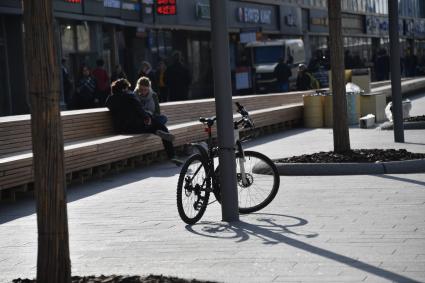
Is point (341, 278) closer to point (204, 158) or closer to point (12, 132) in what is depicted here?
point (204, 158)

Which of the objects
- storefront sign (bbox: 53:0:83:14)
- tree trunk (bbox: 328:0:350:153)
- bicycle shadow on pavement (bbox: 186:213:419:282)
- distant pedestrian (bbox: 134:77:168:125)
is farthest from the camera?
storefront sign (bbox: 53:0:83:14)

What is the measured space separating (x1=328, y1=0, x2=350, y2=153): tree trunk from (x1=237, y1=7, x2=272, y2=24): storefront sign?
1501 inches

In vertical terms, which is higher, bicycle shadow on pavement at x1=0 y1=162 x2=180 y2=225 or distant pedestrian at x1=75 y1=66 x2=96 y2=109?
distant pedestrian at x1=75 y1=66 x2=96 y2=109

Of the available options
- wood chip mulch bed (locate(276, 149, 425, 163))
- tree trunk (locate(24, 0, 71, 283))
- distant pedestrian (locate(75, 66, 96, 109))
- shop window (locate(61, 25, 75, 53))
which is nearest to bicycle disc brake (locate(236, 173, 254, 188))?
wood chip mulch bed (locate(276, 149, 425, 163))

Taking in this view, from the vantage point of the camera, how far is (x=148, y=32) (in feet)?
136

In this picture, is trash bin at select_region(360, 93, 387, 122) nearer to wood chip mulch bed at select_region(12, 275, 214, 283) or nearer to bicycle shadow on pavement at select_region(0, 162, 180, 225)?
bicycle shadow on pavement at select_region(0, 162, 180, 225)

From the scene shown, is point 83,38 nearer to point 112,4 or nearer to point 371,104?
point 112,4

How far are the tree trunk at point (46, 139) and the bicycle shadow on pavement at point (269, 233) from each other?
2026 mm

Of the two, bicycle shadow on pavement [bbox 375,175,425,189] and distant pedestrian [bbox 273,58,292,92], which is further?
distant pedestrian [bbox 273,58,292,92]

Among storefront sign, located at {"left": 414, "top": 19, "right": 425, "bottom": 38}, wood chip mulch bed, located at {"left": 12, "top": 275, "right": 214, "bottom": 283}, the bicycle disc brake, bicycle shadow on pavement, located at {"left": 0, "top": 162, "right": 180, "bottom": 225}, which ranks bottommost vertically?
bicycle shadow on pavement, located at {"left": 0, "top": 162, "right": 180, "bottom": 225}

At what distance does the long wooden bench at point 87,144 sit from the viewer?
38.3 feet

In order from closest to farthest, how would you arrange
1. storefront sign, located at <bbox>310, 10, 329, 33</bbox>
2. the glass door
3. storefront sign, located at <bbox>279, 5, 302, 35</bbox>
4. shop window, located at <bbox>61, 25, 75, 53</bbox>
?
the glass door → shop window, located at <bbox>61, 25, 75, 53</bbox> → storefront sign, located at <bbox>279, 5, 302, 35</bbox> → storefront sign, located at <bbox>310, 10, 329, 33</bbox>

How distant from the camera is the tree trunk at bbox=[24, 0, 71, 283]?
5547 mm

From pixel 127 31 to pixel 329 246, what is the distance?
33.2 meters
